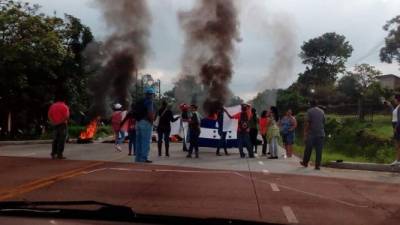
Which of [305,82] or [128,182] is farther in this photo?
[305,82]

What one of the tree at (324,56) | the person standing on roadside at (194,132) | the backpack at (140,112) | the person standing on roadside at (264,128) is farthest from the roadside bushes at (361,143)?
the tree at (324,56)

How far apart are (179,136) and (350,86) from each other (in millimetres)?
44929

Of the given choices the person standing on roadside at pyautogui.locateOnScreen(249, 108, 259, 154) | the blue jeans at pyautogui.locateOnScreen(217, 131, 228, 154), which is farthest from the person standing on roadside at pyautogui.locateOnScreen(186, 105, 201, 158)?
the blue jeans at pyautogui.locateOnScreen(217, 131, 228, 154)

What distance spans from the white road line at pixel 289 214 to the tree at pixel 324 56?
279 feet

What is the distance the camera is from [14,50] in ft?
104

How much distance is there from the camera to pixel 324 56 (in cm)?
9644

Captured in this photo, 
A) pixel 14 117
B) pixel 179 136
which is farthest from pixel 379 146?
pixel 14 117

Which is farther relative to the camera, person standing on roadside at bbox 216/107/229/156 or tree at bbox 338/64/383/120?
tree at bbox 338/64/383/120

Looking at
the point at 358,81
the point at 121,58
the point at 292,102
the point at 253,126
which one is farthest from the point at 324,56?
the point at 253,126

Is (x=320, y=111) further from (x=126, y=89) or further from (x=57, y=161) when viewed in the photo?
(x=126, y=89)

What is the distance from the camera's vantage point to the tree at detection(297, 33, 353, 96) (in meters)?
94.1

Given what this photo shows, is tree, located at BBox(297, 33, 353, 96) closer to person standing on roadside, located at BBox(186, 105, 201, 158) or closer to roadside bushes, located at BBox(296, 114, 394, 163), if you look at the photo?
roadside bushes, located at BBox(296, 114, 394, 163)

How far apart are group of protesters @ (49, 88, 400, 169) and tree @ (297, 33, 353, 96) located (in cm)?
7256

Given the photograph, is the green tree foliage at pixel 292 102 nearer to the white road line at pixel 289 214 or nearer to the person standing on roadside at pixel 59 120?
the person standing on roadside at pixel 59 120
